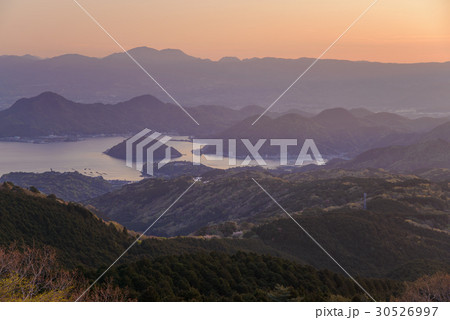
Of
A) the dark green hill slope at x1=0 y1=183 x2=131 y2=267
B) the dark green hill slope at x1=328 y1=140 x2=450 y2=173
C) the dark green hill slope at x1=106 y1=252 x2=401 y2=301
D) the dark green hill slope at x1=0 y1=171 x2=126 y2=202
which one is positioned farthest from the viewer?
the dark green hill slope at x1=328 y1=140 x2=450 y2=173

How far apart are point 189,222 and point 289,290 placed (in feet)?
235

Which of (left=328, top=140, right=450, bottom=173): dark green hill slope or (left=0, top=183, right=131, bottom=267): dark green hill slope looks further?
(left=328, top=140, right=450, bottom=173): dark green hill slope

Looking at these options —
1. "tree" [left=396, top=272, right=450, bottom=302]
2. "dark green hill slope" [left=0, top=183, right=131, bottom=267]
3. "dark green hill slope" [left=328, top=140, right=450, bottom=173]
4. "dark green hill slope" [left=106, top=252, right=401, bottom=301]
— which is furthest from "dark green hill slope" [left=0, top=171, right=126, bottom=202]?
"tree" [left=396, top=272, right=450, bottom=302]

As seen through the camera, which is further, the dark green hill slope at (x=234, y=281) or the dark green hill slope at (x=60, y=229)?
the dark green hill slope at (x=60, y=229)

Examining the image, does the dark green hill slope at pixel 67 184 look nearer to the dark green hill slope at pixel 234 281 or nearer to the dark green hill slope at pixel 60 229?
the dark green hill slope at pixel 60 229

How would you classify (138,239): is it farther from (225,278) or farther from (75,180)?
(75,180)

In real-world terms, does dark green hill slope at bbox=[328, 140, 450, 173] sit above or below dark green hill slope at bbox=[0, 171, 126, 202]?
above

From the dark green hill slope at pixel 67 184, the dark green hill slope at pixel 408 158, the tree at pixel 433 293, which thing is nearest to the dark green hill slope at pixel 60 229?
the tree at pixel 433 293

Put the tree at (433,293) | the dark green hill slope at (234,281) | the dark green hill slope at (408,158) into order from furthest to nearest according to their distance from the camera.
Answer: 1. the dark green hill slope at (408,158)
2. the dark green hill slope at (234,281)
3. the tree at (433,293)

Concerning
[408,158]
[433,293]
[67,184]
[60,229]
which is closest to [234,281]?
[433,293]

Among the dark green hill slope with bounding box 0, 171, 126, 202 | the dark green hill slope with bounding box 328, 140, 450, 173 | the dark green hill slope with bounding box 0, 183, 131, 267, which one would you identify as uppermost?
the dark green hill slope with bounding box 0, 183, 131, 267

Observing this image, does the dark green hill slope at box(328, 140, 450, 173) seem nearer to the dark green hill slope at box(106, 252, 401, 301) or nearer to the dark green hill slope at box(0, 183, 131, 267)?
the dark green hill slope at box(0, 183, 131, 267)

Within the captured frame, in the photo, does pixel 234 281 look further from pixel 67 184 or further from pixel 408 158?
pixel 408 158
